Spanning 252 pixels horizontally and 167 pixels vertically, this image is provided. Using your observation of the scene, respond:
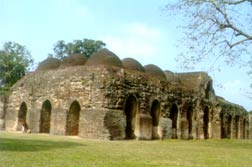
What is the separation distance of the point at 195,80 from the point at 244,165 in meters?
22.4

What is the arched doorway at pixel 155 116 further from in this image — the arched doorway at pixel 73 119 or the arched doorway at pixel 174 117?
the arched doorway at pixel 73 119

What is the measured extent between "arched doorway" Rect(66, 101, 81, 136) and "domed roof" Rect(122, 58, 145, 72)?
4859 millimetres

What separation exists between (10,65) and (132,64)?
21.9 metres

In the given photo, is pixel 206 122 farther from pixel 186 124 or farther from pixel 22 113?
pixel 22 113

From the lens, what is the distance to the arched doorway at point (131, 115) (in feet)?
76.1

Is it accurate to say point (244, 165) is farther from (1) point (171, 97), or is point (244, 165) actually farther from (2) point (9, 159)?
(1) point (171, 97)

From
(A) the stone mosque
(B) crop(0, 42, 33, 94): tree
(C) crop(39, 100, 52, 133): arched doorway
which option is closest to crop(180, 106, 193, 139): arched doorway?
(A) the stone mosque

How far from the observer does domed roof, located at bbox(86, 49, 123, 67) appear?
24516 millimetres

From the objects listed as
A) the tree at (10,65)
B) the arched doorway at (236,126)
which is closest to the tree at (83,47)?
the tree at (10,65)

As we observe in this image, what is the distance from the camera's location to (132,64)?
27.2 meters

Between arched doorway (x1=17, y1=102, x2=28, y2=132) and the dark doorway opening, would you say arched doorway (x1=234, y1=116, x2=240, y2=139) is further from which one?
arched doorway (x1=17, y1=102, x2=28, y2=132)

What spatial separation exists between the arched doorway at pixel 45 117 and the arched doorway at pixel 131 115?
521 cm

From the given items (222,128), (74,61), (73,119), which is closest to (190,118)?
(222,128)

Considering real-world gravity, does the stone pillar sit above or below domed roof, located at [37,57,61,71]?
below
